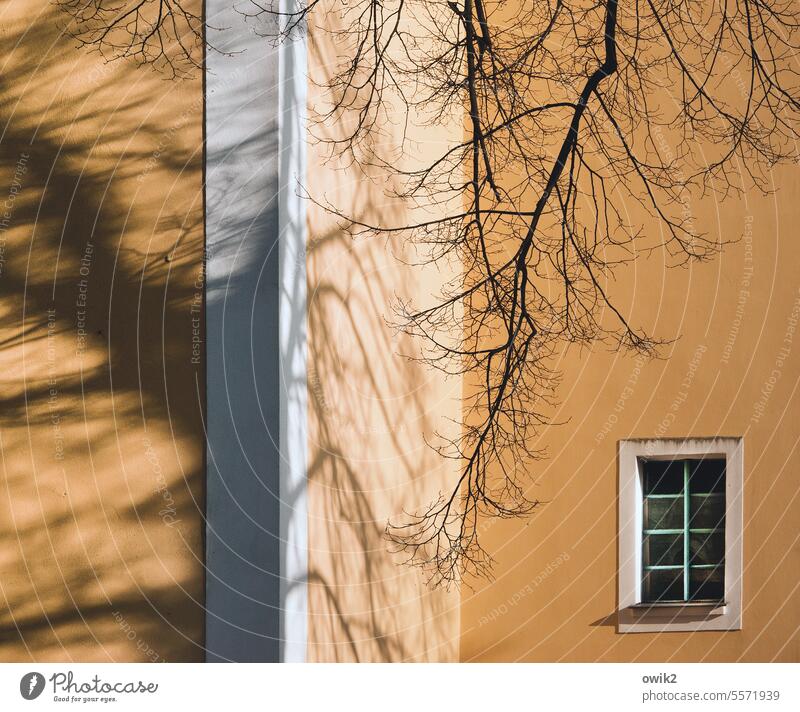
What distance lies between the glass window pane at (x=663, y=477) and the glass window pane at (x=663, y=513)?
65 mm

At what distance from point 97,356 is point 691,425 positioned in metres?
4.59

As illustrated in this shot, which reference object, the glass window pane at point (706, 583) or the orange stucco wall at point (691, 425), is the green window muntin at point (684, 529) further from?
the orange stucco wall at point (691, 425)

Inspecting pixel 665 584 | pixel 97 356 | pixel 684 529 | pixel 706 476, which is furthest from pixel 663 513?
pixel 97 356

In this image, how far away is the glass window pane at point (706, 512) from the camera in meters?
7.42

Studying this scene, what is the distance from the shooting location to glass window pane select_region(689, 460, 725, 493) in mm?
7426

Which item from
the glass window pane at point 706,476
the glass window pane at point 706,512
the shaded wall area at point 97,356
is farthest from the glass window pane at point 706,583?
the shaded wall area at point 97,356

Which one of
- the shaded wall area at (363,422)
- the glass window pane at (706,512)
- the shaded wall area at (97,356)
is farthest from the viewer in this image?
the glass window pane at (706,512)

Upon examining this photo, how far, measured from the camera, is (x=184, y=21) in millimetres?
4531

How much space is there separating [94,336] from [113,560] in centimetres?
99

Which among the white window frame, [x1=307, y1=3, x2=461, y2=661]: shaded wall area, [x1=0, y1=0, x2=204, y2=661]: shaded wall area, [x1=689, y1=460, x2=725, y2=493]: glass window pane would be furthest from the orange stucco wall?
[x1=0, y1=0, x2=204, y2=661]: shaded wall area

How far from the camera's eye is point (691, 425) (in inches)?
295

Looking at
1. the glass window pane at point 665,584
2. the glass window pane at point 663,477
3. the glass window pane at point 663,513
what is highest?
the glass window pane at point 663,477

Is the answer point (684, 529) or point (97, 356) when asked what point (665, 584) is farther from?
point (97, 356)
